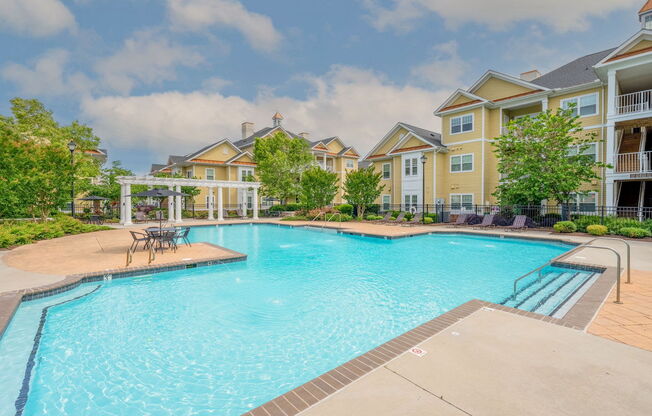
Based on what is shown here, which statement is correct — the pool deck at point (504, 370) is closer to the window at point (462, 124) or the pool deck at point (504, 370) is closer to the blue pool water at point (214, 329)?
the blue pool water at point (214, 329)

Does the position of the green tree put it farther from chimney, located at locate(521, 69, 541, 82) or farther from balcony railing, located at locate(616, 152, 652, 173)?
chimney, located at locate(521, 69, 541, 82)

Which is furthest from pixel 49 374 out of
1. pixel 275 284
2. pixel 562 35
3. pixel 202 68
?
pixel 562 35

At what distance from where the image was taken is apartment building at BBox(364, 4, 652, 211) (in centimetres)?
1686

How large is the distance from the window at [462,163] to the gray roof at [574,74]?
6943 millimetres

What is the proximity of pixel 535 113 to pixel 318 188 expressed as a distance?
58.0 ft

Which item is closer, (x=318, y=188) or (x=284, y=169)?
(x=318, y=188)

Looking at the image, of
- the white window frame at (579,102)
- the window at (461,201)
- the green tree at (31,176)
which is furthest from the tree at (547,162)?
the green tree at (31,176)

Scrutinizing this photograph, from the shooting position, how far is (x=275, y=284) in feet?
26.6

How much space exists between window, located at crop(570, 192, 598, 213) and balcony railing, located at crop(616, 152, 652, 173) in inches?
81.5

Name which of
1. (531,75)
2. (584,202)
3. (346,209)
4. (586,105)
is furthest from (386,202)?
(586,105)

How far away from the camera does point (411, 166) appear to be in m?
26.4

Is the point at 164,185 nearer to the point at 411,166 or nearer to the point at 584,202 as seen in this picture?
the point at 411,166

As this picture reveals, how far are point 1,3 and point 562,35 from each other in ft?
→ 101

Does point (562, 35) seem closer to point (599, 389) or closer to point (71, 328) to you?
point (599, 389)
